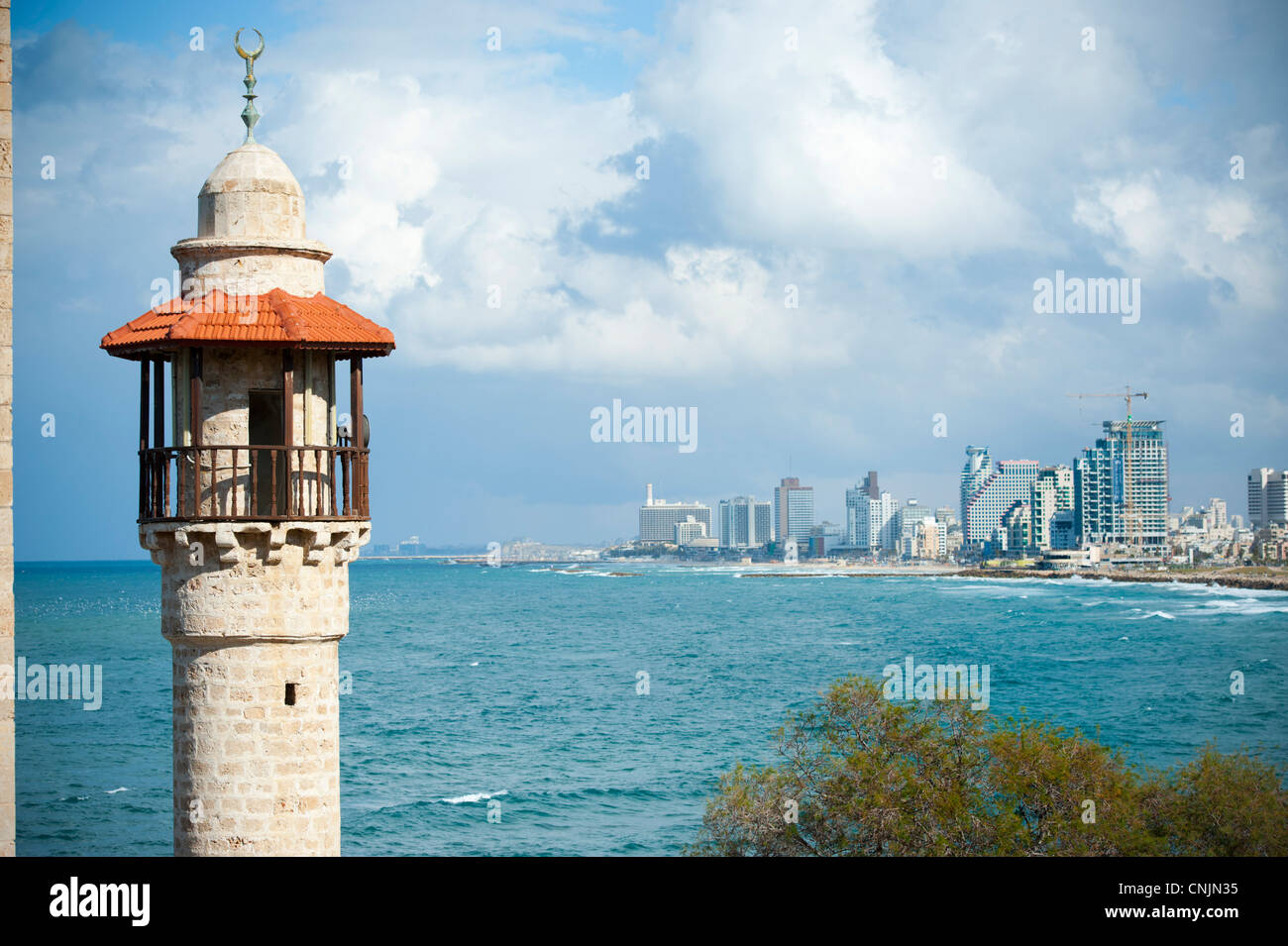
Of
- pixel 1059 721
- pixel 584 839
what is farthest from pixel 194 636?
pixel 1059 721

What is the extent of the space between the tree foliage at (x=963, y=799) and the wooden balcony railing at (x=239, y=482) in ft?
48.3

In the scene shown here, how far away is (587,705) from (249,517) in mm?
76010

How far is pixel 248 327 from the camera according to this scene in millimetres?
17578

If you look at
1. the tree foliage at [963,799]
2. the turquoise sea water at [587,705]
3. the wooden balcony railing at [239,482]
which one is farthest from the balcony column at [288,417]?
the turquoise sea water at [587,705]

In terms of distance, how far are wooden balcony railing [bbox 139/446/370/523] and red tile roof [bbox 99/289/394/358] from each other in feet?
4.49

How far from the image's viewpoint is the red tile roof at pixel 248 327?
57.2ft

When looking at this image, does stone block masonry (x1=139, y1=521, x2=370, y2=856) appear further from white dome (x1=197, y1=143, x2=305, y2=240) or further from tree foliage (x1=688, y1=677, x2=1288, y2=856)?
tree foliage (x1=688, y1=677, x2=1288, y2=856)

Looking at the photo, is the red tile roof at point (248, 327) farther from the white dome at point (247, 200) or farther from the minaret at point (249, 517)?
the white dome at point (247, 200)

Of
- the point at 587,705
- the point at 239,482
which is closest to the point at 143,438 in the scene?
the point at 239,482

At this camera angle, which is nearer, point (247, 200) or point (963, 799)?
point (247, 200)

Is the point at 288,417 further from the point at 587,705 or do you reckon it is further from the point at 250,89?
the point at 587,705

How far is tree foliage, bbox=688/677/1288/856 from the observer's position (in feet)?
91.1
